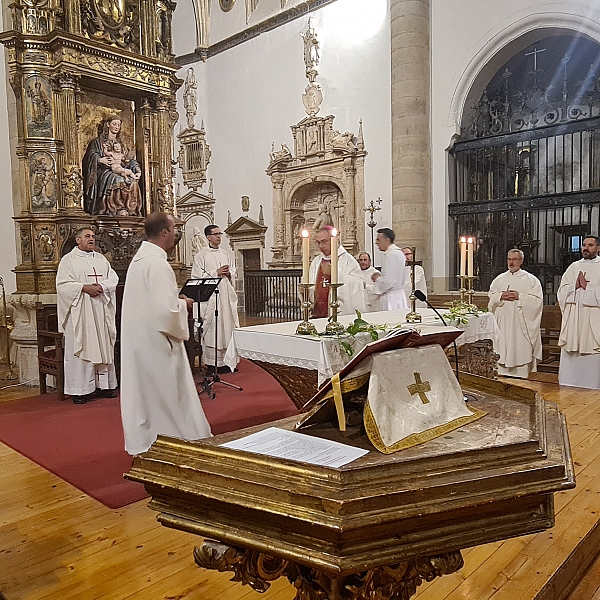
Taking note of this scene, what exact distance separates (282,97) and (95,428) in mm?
12334

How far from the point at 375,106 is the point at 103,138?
23.4ft

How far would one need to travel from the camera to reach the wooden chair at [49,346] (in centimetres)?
628

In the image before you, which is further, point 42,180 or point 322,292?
point 42,180

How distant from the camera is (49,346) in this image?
6.89m

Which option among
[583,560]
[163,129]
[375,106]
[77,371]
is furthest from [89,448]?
[375,106]

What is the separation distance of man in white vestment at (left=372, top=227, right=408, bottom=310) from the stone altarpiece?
22.2ft

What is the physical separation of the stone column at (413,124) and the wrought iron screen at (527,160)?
0.62 m

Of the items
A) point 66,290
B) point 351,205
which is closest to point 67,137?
point 66,290

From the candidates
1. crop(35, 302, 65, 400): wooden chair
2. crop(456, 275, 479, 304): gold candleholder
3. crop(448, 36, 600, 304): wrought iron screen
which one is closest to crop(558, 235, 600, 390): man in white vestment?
crop(456, 275, 479, 304): gold candleholder

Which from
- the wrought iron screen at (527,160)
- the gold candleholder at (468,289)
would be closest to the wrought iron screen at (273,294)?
the wrought iron screen at (527,160)

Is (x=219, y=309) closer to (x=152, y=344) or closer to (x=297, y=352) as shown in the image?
(x=152, y=344)

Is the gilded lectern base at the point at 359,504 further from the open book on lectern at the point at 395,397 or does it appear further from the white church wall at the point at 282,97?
the white church wall at the point at 282,97

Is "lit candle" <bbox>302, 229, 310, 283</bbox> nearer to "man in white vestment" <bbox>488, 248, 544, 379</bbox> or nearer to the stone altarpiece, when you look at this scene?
"man in white vestment" <bbox>488, 248, 544, 379</bbox>

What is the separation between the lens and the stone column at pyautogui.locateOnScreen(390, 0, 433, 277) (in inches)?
449
